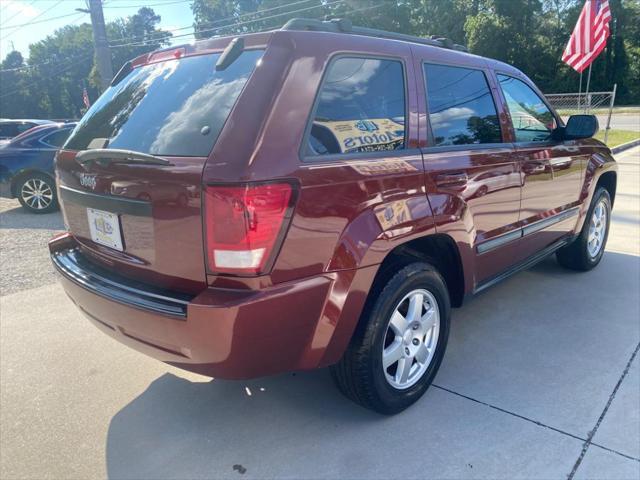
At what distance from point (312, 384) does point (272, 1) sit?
62.3 metres

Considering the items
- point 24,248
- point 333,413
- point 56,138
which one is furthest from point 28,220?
point 333,413

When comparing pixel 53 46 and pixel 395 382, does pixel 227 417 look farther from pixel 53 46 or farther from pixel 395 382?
pixel 53 46

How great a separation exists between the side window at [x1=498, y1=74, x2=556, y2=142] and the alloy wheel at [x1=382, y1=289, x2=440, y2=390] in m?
1.49

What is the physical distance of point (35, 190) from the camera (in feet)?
27.0

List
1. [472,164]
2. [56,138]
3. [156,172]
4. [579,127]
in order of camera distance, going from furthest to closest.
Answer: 1. [56,138]
2. [579,127]
3. [472,164]
4. [156,172]

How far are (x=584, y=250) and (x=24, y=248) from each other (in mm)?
6393

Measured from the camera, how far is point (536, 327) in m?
3.49

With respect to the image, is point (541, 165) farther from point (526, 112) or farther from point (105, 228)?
point (105, 228)

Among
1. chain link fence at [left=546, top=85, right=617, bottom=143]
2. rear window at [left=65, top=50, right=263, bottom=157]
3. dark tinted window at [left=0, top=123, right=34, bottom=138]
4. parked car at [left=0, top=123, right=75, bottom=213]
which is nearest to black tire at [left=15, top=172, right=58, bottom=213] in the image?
parked car at [left=0, top=123, right=75, bottom=213]

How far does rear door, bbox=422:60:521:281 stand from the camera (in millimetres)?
2581

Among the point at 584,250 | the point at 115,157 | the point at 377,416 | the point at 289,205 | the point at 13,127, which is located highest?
the point at 13,127

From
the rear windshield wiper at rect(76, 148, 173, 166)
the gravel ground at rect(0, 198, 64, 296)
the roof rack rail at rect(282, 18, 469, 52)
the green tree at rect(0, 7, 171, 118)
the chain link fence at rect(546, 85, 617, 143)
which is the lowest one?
the gravel ground at rect(0, 198, 64, 296)

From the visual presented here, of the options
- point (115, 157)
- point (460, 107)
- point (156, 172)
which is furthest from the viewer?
point (460, 107)

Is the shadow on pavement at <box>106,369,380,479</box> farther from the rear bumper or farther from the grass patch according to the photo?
the grass patch
